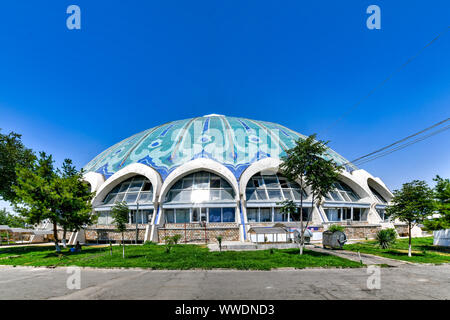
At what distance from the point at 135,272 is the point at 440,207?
24992mm

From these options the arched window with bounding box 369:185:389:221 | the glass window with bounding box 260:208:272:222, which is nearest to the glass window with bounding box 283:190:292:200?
Result: the glass window with bounding box 260:208:272:222

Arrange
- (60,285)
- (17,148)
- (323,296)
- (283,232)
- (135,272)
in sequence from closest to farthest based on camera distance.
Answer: (323,296)
(60,285)
(135,272)
(283,232)
(17,148)

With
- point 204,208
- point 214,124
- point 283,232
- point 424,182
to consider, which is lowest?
point 283,232

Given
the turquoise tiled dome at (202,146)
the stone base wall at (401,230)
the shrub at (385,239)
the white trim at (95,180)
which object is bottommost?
the stone base wall at (401,230)

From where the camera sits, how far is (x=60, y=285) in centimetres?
1010

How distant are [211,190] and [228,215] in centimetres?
384

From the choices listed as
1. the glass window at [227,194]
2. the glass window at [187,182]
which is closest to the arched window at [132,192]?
the glass window at [187,182]

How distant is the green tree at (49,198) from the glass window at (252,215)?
17.2 metres

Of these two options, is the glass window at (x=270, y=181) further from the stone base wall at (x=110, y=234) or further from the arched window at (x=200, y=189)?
the stone base wall at (x=110, y=234)

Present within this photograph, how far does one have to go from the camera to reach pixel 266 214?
27984mm

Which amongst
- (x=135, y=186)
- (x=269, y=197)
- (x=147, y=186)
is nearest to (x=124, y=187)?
(x=135, y=186)

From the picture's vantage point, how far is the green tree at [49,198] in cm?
1827
